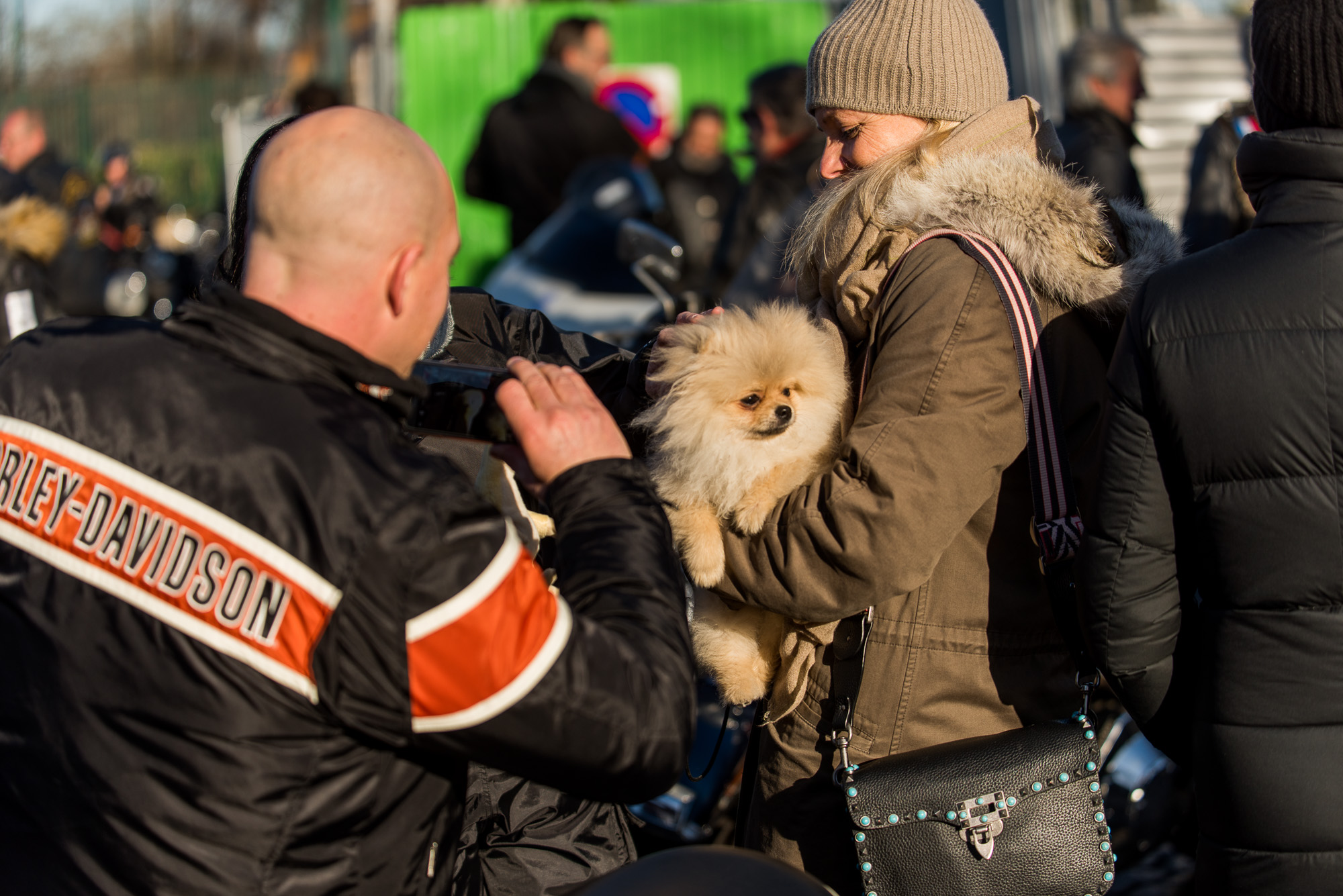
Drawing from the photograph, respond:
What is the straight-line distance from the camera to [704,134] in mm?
10164

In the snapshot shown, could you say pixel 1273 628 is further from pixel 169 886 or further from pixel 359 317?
pixel 169 886

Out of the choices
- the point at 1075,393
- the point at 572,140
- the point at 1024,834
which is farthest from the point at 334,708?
the point at 572,140

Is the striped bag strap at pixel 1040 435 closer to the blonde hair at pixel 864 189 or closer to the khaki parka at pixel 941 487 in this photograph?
the khaki parka at pixel 941 487

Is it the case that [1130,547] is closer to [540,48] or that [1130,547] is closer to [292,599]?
[292,599]

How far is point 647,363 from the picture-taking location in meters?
2.44

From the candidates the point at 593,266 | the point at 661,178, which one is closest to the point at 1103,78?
the point at 593,266

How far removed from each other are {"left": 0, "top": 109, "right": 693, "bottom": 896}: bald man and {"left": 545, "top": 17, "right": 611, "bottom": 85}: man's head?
22.2 feet

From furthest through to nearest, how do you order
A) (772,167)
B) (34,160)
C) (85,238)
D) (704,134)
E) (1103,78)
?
1. (85,238)
2. (704,134)
3. (34,160)
4. (772,167)
5. (1103,78)

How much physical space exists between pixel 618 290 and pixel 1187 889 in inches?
137

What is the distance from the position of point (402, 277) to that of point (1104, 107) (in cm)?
513

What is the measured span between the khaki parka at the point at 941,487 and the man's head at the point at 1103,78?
3931 mm

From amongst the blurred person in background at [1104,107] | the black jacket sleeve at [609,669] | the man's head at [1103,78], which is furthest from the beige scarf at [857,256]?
the man's head at [1103,78]

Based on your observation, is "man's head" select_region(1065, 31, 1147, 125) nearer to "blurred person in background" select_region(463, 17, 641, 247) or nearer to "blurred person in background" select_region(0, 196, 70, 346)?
"blurred person in background" select_region(463, 17, 641, 247)

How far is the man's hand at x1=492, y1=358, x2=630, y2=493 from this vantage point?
5.09 ft
